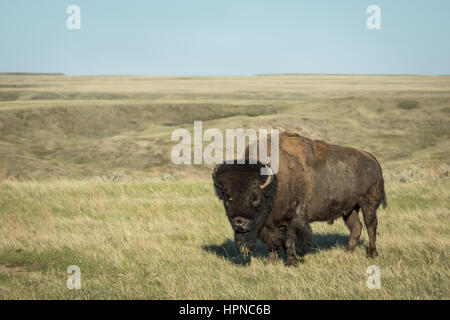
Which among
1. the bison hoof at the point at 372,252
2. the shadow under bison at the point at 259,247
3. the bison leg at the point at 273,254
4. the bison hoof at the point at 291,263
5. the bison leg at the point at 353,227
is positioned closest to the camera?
the bison hoof at the point at 291,263

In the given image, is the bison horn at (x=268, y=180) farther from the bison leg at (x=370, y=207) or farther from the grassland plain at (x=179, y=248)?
the bison leg at (x=370, y=207)

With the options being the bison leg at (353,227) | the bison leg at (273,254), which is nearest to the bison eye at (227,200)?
the bison leg at (273,254)

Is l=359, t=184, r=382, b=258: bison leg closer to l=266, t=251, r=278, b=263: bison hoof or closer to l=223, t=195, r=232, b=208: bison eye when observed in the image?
l=266, t=251, r=278, b=263: bison hoof

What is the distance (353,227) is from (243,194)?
3.53m

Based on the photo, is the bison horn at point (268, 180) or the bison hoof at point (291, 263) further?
the bison hoof at point (291, 263)

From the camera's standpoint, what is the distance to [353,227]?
31.6 ft

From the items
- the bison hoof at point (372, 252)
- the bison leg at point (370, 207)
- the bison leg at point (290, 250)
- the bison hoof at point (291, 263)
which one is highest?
the bison leg at point (370, 207)

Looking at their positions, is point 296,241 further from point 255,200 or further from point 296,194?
point 255,200

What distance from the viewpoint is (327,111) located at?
195ft

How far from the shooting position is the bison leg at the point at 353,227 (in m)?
9.49

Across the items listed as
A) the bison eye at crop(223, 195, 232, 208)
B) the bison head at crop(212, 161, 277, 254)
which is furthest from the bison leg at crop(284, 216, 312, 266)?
the bison eye at crop(223, 195, 232, 208)

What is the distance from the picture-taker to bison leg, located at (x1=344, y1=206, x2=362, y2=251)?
9492 millimetres

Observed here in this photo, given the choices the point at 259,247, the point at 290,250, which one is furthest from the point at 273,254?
the point at 259,247

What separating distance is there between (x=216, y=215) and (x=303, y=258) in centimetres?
424
